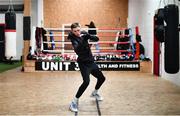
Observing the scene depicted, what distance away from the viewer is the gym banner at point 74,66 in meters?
11.4

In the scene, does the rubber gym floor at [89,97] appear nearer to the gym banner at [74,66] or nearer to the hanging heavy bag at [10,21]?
the hanging heavy bag at [10,21]

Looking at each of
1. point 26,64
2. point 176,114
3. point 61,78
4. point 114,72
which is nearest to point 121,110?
point 176,114

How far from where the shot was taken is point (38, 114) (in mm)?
5082

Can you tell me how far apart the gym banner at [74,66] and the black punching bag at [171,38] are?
6.31 meters

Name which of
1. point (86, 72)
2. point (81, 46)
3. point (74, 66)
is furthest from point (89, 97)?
Answer: point (74, 66)

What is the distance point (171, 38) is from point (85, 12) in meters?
11.5

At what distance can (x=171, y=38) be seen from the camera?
5090 millimetres

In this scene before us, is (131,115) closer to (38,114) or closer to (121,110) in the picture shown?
(121,110)

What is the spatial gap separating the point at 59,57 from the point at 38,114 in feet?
21.4

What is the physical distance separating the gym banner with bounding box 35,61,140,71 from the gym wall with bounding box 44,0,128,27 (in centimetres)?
514

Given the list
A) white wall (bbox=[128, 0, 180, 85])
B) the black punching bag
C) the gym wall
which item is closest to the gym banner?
white wall (bbox=[128, 0, 180, 85])

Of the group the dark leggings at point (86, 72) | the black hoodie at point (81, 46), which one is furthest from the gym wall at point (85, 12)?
the black hoodie at point (81, 46)

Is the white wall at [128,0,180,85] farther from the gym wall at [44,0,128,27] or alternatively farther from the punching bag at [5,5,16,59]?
the punching bag at [5,5,16,59]

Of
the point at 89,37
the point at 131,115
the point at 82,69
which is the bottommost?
the point at 131,115
